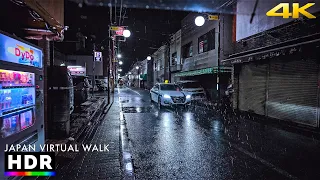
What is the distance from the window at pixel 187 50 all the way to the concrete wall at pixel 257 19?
13.2 meters

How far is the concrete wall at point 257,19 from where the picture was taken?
1075 centimetres

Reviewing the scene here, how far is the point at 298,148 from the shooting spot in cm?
653

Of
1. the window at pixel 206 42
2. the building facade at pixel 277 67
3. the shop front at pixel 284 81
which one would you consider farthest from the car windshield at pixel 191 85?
the shop front at pixel 284 81

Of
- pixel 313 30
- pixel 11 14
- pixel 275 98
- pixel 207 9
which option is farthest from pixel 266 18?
pixel 11 14

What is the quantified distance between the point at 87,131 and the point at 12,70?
513cm

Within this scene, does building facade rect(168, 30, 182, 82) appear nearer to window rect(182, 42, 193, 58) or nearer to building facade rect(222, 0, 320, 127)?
window rect(182, 42, 193, 58)

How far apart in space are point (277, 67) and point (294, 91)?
170 cm

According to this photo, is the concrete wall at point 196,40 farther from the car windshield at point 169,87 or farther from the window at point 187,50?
the car windshield at point 169,87

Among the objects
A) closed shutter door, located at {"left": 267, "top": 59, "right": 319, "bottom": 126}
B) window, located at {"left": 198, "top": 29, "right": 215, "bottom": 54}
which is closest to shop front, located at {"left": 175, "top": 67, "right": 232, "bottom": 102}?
window, located at {"left": 198, "top": 29, "right": 215, "bottom": 54}

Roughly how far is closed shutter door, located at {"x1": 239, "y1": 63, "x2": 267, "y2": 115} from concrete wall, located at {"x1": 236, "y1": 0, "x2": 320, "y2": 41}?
6.70 feet

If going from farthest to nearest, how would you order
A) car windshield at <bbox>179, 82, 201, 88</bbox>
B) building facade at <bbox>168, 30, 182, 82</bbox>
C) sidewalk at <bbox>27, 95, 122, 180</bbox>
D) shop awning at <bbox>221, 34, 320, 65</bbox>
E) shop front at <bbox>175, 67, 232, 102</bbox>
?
building facade at <bbox>168, 30, 182, 82</bbox>
car windshield at <bbox>179, 82, 201, 88</bbox>
shop front at <bbox>175, 67, 232, 102</bbox>
shop awning at <bbox>221, 34, 320, 65</bbox>
sidewalk at <bbox>27, 95, 122, 180</bbox>

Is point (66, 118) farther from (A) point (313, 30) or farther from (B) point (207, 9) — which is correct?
(B) point (207, 9)

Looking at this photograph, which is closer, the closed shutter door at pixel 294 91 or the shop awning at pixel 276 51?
the shop awning at pixel 276 51

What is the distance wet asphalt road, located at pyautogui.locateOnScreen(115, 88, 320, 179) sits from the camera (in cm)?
464
